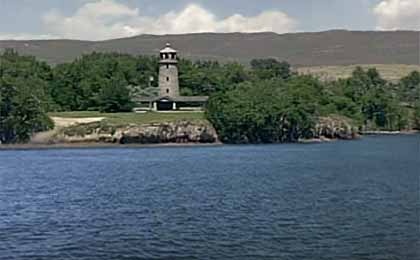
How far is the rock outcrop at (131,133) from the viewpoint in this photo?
13700 cm

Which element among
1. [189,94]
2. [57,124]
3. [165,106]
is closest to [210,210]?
[57,124]

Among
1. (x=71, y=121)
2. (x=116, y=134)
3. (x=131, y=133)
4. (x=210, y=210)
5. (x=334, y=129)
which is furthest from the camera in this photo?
(x=334, y=129)

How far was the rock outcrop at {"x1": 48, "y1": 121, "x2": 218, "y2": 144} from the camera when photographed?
137000mm

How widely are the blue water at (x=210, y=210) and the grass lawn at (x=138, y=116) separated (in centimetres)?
4700

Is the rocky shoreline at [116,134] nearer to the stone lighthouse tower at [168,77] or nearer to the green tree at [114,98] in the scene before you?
the green tree at [114,98]

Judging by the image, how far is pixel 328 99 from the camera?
7013 inches

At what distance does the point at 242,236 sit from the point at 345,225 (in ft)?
18.5

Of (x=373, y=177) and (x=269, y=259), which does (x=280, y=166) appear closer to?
(x=373, y=177)

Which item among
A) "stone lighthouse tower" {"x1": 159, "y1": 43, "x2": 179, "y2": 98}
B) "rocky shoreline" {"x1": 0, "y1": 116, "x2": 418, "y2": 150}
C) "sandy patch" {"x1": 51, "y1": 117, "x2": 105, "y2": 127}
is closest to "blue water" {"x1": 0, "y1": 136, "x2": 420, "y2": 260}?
"rocky shoreline" {"x1": 0, "y1": 116, "x2": 418, "y2": 150}

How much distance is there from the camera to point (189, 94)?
17312 centimetres

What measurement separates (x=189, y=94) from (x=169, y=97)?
9713 millimetres

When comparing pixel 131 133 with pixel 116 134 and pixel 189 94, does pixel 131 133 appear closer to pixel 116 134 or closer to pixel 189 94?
pixel 116 134

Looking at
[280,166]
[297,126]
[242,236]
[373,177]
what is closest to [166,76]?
[297,126]

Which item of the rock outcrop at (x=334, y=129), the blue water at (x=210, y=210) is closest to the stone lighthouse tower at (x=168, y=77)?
the rock outcrop at (x=334, y=129)
